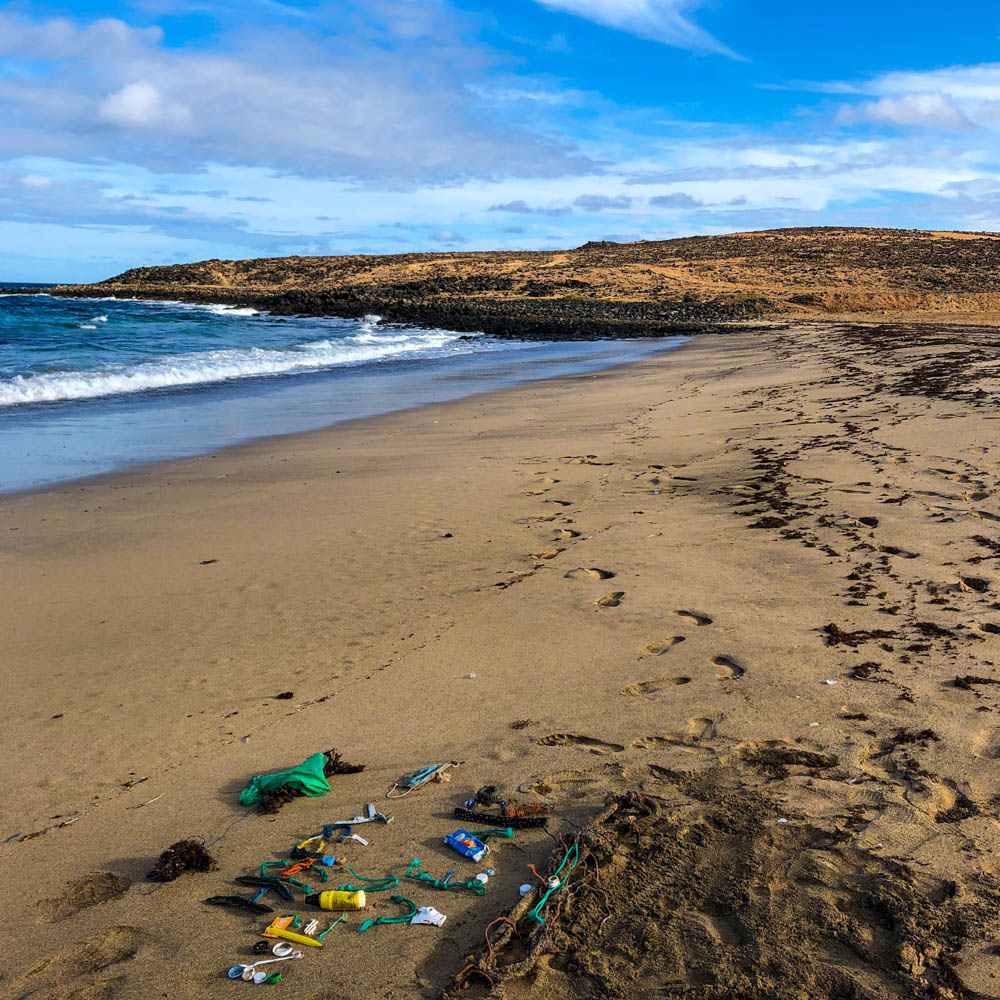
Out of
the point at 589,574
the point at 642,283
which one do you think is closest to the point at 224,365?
the point at 589,574

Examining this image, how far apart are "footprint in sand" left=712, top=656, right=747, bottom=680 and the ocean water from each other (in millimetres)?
6826

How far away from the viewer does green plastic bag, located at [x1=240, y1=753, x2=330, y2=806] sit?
2.95m

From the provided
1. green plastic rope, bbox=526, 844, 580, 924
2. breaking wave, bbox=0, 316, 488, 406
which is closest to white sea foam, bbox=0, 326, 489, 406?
breaking wave, bbox=0, 316, 488, 406

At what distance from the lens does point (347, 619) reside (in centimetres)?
456

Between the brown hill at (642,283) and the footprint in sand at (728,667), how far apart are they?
911 inches

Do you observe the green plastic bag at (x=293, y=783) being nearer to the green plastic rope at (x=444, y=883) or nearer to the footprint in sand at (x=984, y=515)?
the green plastic rope at (x=444, y=883)

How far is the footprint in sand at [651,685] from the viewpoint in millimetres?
3553

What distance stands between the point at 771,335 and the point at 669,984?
73.0ft

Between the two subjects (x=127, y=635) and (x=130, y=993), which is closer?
(x=130, y=993)

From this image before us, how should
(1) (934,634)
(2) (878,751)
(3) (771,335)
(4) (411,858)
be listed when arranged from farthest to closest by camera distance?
(3) (771,335), (1) (934,634), (2) (878,751), (4) (411,858)

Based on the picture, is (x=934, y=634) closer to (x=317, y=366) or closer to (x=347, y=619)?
(x=347, y=619)

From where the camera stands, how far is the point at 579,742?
3201mm

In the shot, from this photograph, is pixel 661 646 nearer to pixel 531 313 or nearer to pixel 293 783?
pixel 293 783

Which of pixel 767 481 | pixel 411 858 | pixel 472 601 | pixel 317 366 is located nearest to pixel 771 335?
pixel 317 366
